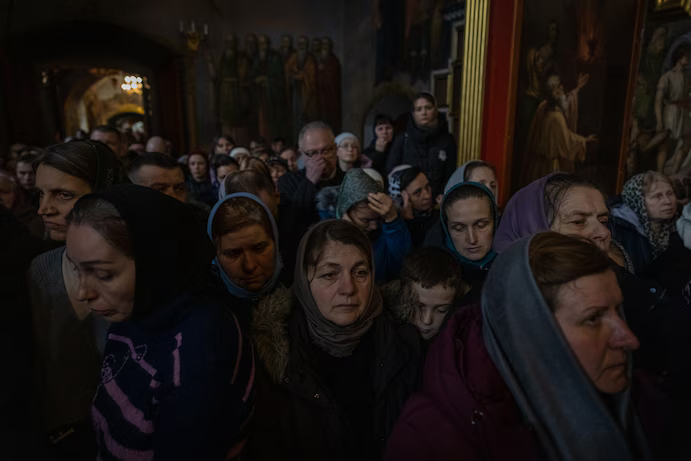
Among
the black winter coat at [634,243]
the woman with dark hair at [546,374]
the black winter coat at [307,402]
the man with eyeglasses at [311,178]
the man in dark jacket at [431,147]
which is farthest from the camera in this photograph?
the man in dark jacket at [431,147]

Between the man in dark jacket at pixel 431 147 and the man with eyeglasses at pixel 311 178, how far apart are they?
141cm

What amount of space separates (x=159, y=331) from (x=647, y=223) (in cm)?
348

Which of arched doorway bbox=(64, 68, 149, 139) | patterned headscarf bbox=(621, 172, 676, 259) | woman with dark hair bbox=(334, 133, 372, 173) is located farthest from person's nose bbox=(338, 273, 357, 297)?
arched doorway bbox=(64, 68, 149, 139)

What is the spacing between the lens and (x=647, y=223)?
3.14 metres

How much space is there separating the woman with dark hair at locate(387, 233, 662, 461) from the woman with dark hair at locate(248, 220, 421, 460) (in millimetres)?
486

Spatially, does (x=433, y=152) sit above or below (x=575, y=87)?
below

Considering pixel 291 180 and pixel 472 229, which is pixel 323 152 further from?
pixel 472 229

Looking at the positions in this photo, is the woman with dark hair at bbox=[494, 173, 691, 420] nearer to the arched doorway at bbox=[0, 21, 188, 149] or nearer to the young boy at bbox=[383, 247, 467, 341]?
the young boy at bbox=[383, 247, 467, 341]

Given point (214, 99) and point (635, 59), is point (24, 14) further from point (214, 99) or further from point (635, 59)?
point (635, 59)

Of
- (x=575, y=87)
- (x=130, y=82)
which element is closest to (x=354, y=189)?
(x=575, y=87)

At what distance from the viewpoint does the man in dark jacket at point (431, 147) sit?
4.48m

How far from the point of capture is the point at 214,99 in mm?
11203

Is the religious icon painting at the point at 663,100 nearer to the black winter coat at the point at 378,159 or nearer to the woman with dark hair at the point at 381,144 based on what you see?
the woman with dark hair at the point at 381,144

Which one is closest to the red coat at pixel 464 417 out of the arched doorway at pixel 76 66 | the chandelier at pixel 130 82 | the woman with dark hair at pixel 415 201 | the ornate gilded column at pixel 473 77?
the woman with dark hair at pixel 415 201
